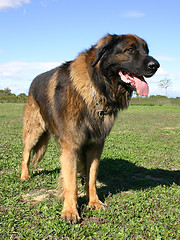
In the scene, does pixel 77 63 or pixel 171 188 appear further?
pixel 171 188

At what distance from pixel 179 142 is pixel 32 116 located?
6.33 meters

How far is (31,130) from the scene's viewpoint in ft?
15.7

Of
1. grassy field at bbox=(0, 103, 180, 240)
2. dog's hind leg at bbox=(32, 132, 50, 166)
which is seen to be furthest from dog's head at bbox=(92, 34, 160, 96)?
dog's hind leg at bbox=(32, 132, 50, 166)

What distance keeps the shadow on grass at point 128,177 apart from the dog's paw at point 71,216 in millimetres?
934

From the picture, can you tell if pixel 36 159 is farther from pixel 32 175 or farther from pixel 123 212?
pixel 123 212

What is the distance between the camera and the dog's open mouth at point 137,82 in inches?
132

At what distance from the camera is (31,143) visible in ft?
15.8

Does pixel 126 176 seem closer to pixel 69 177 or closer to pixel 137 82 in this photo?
pixel 69 177

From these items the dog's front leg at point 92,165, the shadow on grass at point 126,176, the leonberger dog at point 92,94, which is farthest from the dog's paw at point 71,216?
the shadow on grass at point 126,176

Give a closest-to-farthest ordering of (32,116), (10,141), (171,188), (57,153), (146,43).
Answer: (146,43) < (171,188) < (32,116) < (57,153) < (10,141)

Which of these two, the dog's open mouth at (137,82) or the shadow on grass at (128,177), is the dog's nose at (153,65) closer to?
the dog's open mouth at (137,82)

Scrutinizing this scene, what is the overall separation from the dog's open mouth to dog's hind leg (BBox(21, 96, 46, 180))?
188 centimetres

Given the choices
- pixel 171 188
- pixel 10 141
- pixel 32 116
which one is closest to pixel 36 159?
pixel 32 116

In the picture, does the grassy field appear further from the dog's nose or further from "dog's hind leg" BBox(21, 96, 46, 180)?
the dog's nose
